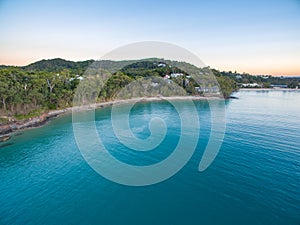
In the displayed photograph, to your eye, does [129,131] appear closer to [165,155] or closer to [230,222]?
[165,155]

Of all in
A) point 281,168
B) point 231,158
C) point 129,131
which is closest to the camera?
point 281,168

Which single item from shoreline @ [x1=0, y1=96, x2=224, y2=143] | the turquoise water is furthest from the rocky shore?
the turquoise water

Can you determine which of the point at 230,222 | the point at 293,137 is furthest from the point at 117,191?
the point at 293,137

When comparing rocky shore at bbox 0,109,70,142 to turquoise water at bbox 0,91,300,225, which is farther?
rocky shore at bbox 0,109,70,142

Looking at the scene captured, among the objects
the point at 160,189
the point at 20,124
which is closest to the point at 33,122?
the point at 20,124

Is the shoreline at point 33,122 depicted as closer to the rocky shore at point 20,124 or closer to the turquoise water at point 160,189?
the rocky shore at point 20,124

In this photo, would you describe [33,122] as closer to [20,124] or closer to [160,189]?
[20,124]

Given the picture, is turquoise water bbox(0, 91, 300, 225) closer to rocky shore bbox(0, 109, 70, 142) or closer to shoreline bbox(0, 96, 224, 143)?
rocky shore bbox(0, 109, 70, 142)

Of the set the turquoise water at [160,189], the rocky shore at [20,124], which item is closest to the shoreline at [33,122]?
the rocky shore at [20,124]
